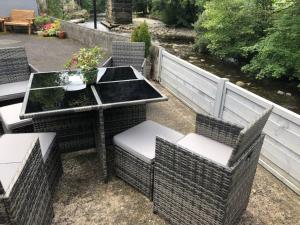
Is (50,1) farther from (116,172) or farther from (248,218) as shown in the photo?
(248,218)

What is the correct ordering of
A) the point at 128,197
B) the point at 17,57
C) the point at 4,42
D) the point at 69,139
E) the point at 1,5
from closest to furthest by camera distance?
the point at 128,197, the point at 69,139, the point at 17,57, the point at 4,42, the point at 1,5

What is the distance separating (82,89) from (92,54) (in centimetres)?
47

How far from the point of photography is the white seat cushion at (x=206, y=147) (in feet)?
7.93

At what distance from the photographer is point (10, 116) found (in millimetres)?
3299

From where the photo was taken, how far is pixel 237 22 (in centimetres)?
1007

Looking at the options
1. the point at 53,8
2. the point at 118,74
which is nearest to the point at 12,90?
the point at 118,74

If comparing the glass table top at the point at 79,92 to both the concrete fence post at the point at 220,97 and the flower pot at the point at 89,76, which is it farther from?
the concrete fence post at the point at 220,97

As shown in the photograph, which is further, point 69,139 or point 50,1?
point 50,1

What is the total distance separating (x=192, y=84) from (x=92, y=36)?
541 centimetres

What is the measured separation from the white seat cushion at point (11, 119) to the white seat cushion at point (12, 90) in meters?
0.48

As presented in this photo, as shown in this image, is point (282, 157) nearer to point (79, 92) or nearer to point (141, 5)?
point (79, 92)

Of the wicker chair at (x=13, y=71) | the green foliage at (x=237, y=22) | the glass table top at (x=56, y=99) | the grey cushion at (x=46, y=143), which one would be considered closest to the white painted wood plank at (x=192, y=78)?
the glass table top at (x=56, y=99)

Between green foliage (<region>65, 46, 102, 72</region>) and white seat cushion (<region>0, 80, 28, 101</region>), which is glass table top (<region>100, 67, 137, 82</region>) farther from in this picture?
white seat cushion (<region>0, 80, 28, 101</region>)

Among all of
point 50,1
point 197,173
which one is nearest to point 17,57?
point 197,173
